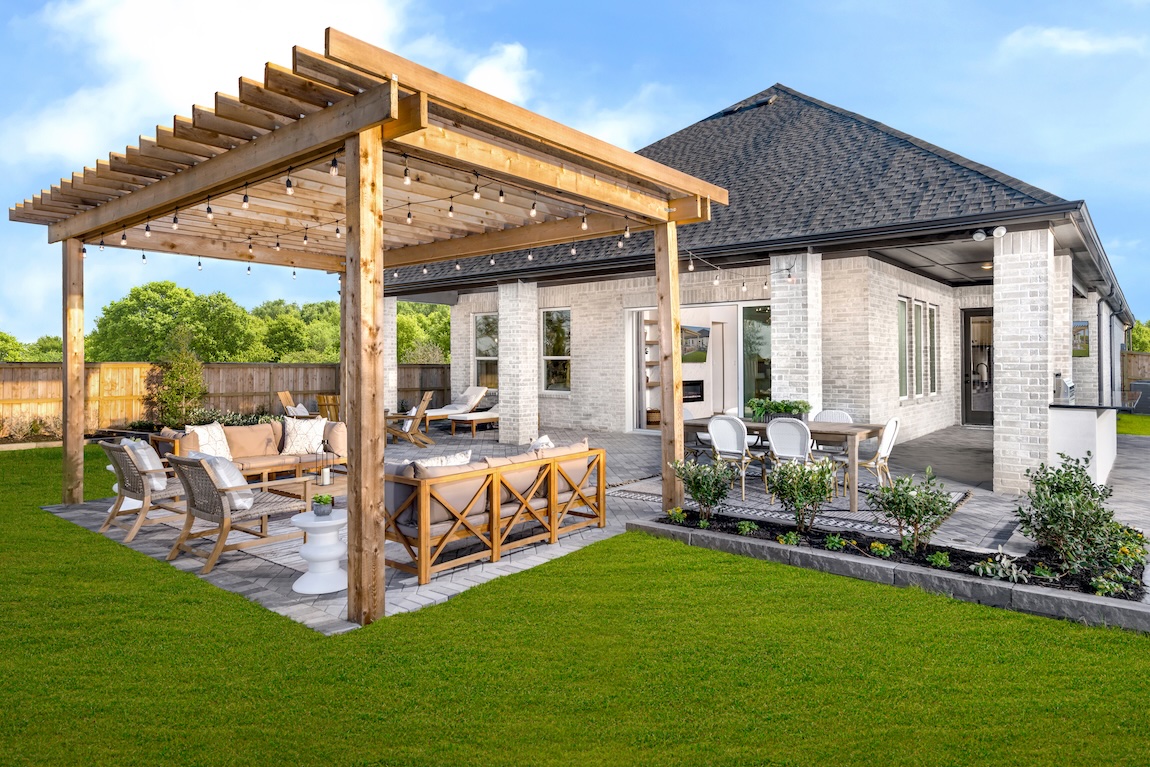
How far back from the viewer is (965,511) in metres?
7.31

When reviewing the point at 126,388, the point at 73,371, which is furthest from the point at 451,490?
the point at 126,388

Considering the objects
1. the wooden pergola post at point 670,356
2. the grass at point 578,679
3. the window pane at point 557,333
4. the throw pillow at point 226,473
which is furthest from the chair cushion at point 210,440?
the window pane at point 557,333

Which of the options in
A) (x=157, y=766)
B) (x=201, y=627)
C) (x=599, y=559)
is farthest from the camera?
(x=599, y=559)

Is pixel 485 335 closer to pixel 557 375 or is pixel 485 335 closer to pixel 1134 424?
pixel 557 375

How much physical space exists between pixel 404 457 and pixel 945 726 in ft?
31.5

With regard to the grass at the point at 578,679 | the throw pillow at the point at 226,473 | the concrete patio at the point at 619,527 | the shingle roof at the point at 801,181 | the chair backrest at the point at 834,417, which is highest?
the shingle roof at the point at 801,181

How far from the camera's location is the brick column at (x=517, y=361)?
13.4m

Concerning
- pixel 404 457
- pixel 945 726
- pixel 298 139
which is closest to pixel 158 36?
pixel 404 457

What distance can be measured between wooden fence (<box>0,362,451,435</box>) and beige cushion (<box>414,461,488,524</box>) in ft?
37.2

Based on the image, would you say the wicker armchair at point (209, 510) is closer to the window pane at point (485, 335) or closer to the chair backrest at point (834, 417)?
the chair backrest at point (834, 417)

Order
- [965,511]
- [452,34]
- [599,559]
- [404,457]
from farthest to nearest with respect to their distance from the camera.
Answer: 1. [452,34]
2. [404,457]
3. [965,511]
4. [599,559]

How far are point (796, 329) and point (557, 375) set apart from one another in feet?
23.0

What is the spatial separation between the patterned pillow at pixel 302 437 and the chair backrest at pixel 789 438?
5.72 meters

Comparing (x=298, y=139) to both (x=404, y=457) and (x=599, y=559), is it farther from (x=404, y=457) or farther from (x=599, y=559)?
(x=404, y=457)
